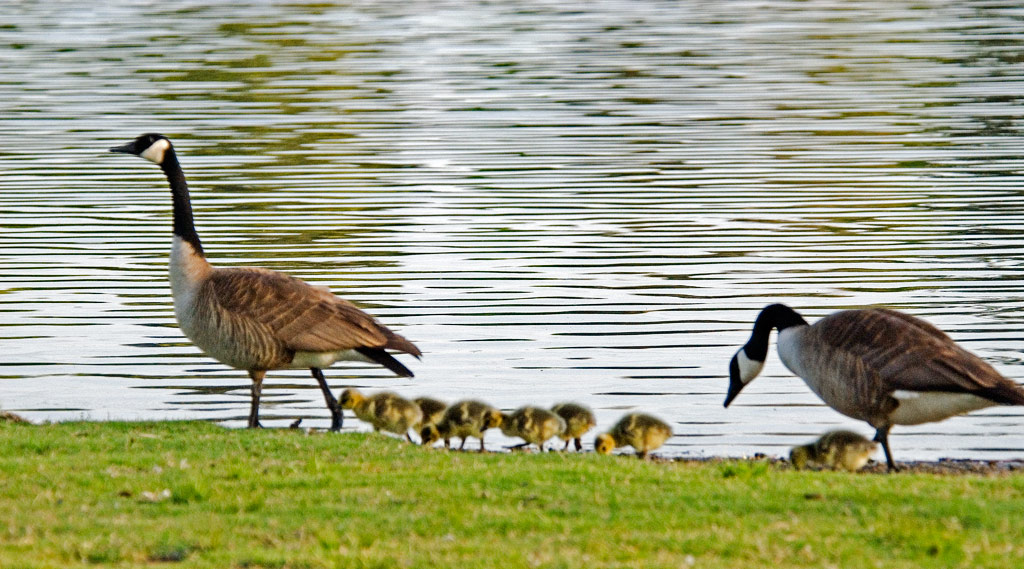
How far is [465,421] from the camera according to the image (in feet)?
42.9

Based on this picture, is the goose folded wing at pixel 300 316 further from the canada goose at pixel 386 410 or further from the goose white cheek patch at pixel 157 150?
the goose white cheek patch at pixel 157 150

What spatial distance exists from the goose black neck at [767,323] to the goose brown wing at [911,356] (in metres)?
0.81

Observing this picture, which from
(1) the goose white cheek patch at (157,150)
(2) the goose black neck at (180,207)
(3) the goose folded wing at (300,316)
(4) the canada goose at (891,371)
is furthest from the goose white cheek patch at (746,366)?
(1) the goose white cheek patch at (157,150)

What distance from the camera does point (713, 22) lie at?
204 ft

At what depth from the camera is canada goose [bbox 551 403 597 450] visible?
43.5 feet

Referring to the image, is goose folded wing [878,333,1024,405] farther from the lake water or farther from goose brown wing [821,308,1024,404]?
the lake water

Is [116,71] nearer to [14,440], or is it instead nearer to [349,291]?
[349,291]

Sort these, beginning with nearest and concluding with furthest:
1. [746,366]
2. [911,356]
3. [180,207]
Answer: [911,356] → [746,366] → [180,207]

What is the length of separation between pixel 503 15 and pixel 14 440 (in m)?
56.7

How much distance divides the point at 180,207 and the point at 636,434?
15.4 ft

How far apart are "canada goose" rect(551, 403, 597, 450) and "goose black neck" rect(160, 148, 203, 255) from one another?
3479 mm

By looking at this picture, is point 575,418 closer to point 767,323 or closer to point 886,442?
point 767,323

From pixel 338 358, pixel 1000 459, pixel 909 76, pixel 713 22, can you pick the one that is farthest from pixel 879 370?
pixel 713 22

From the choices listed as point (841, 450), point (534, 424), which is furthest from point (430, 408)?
point (841, 450)
